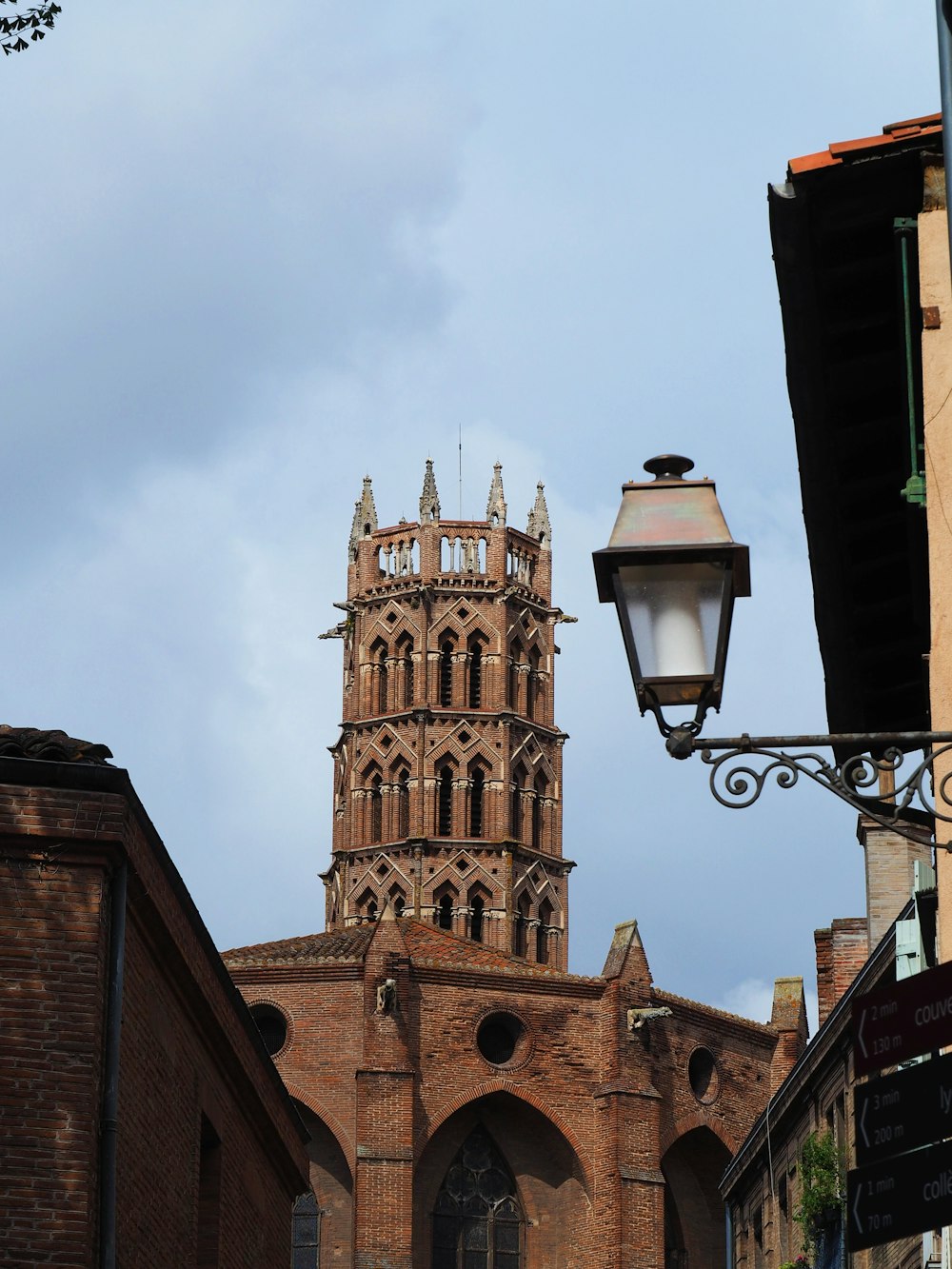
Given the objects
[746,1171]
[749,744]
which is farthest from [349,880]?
[749,744]

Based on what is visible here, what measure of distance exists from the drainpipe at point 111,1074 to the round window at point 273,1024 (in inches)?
1471

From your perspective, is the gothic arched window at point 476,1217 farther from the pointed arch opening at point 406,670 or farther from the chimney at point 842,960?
the pointed arch opening at point 406,670

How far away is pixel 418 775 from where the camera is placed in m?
72.5

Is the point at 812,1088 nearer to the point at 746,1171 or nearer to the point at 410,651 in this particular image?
the point at 746,1171

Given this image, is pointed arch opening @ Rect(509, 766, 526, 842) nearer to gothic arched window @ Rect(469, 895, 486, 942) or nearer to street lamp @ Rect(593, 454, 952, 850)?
gothic arched window @ Rect(469, 895, 486, 942)

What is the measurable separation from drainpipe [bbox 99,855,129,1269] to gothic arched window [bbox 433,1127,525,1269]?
129 feet

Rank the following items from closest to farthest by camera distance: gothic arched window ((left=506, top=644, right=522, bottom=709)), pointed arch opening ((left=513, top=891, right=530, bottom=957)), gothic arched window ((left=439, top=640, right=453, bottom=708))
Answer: pointed arch opening ((left=513, top=891, right=530, bottom=957)) → gothic arched window ((left=439, top=640, right=453, bottom=708)) → gothic arched window ((left=506, top=644, right=522, bottom=709))

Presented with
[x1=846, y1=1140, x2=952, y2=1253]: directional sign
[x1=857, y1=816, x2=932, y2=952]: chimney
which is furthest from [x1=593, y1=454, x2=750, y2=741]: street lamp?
[x1=857, y1=816, x2=932, y2=952]: chimney

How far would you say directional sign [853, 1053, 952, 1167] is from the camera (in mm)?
6508

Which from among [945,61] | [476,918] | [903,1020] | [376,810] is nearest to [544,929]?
[476,918]

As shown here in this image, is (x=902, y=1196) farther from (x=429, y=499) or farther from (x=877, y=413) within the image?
(x=429, y=499)

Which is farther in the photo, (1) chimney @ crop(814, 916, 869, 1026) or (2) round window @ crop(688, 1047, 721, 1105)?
(2) round window @ crop(688, 1047, 721, 1105)

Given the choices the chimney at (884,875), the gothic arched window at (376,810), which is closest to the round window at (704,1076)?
the gothic arched window at (376,810)

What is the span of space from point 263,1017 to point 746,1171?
59.8 ft
